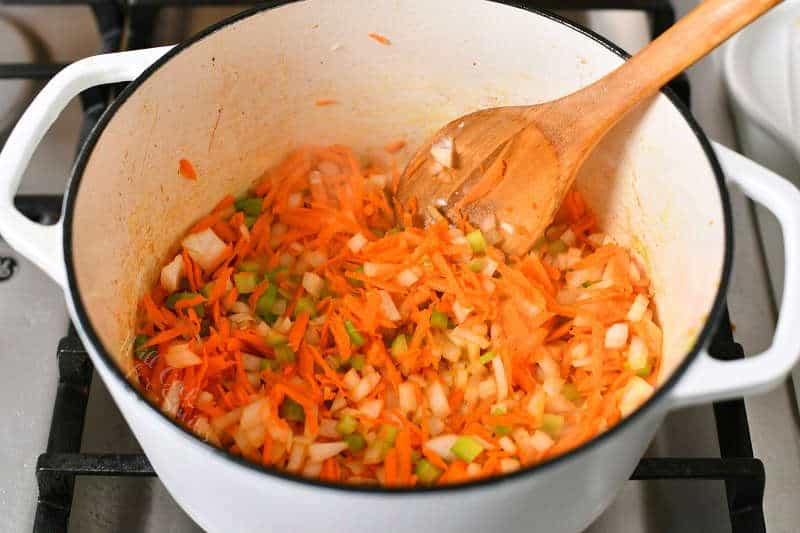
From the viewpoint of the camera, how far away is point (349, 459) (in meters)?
1.08

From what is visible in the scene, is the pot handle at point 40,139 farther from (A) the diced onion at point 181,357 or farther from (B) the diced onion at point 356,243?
(B) the diced onion at point 356,243

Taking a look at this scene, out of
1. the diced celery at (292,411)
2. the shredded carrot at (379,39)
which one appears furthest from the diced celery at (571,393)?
the shredded carrot at (379,39)

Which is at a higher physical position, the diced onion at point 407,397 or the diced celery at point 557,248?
the diced celery at point 557,248

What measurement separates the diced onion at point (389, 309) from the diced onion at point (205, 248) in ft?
0.85

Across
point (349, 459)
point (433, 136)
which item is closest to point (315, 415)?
point (349, 459)

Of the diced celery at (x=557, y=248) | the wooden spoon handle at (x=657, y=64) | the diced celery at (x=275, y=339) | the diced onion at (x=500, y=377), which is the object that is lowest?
the diced celery at (x=275, y=339)

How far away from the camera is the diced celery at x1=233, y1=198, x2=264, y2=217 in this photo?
136cm

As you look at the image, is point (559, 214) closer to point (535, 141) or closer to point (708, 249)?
point (535, 141)

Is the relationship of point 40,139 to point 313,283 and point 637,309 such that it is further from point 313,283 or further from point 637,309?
point 637,309

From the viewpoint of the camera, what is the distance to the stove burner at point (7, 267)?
1.32 meters

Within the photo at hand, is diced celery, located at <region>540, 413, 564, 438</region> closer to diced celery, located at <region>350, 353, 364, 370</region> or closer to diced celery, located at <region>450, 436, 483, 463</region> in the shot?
diced celery, located at <region>450, 436, 483, 463</region>

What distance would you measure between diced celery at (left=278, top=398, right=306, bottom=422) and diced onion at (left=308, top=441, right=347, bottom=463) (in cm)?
6

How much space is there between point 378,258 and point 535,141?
28 cm

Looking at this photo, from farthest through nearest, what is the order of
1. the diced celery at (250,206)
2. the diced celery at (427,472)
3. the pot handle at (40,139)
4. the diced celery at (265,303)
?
the diced celery at (250,206) < the diced celery at (265,303) < the diced celery at (427,472) < the pot handle at (40,139)
